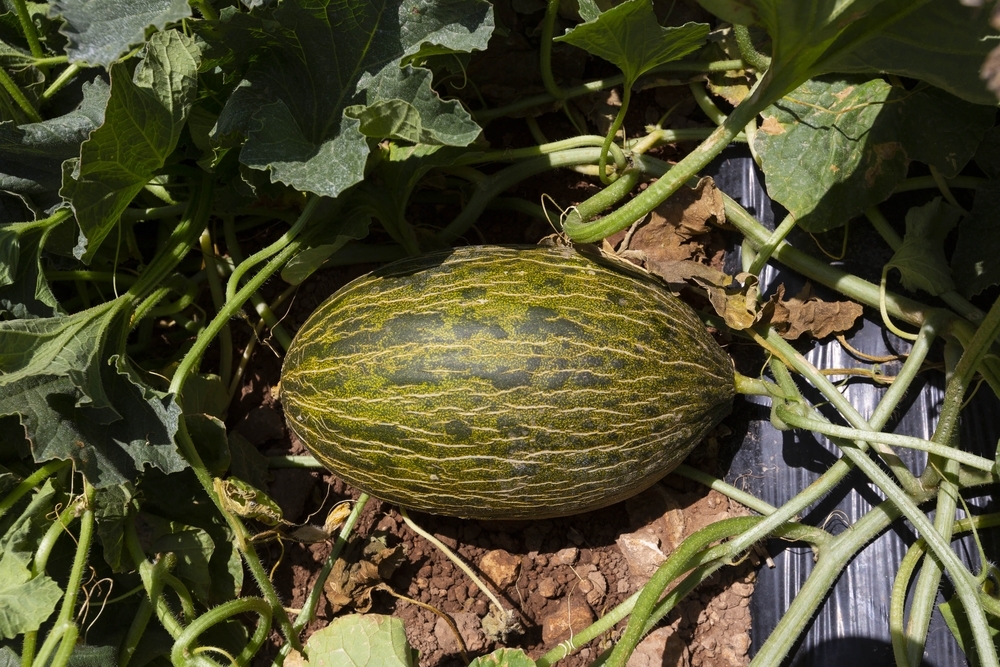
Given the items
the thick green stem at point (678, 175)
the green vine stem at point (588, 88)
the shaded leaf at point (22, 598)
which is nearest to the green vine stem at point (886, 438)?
the thick green stem at point (678, 175)

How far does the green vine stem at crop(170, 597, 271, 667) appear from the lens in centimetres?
177

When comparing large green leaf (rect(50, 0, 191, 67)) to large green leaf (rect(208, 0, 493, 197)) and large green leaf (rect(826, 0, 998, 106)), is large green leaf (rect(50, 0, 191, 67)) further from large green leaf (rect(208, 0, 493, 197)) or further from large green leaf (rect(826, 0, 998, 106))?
large green leaf (rect(826, 0, 998, 106))

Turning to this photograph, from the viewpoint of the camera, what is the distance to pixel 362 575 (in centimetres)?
218

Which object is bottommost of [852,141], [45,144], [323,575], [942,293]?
[323,575]

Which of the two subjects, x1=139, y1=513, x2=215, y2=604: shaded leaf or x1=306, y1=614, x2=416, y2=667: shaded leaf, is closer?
x1=306, y1=614, x2=416, y2=667: shaded leaf

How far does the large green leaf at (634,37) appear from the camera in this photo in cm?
163

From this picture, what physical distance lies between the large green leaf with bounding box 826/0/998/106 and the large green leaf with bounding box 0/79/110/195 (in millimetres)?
1599

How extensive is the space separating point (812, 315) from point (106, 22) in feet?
5.76

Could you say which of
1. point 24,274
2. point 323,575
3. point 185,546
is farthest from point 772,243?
point 24,274

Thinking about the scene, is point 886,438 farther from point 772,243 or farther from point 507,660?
point 507,660

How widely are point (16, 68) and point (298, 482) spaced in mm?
1300

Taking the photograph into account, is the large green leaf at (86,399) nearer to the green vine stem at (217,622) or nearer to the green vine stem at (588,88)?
the green vine stem at (217,622)

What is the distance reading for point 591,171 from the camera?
7.32 feet

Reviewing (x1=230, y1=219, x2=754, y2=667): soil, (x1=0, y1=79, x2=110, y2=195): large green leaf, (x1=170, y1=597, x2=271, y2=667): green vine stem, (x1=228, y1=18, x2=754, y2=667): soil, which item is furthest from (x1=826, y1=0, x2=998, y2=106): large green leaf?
(x1=170, y1=597, x2=271, y2=667): green vine stem
